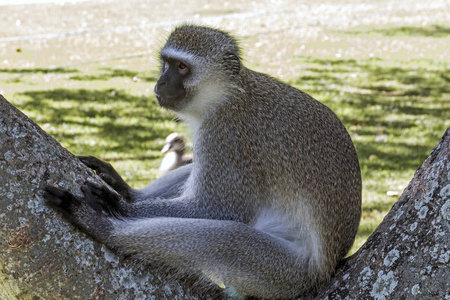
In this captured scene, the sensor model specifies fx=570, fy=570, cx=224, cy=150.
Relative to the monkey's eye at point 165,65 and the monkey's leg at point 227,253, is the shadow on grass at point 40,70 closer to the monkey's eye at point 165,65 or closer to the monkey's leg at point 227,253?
the monkey's eye at point 165,65

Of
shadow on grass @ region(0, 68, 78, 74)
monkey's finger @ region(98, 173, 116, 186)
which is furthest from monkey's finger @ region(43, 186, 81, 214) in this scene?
shadow on grass @ region(0, 68, 78, 74)

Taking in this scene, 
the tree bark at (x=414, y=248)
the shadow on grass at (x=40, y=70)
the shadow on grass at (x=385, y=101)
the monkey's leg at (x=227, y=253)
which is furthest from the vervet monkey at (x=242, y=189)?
the shadow on grass at (x=40, y=70)

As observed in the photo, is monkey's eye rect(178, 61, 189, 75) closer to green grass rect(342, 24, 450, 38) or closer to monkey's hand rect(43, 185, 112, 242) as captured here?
monkey's hand rect(43, 185, 112, 242)

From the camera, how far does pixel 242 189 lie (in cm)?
325

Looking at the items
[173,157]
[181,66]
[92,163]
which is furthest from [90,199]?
[173,157]

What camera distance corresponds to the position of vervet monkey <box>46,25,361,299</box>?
2.84 metres

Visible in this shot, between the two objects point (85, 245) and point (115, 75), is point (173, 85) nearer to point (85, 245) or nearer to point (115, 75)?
point (85, 245)

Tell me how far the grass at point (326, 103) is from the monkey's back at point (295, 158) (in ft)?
7.97

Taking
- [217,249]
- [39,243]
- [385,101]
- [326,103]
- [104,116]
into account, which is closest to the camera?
[39,243]

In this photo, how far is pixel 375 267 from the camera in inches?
92.3

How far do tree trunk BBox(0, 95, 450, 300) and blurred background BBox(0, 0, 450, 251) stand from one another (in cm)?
188

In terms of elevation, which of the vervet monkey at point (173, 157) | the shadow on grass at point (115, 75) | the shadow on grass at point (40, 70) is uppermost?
the vervet monkey at point (173, 157)

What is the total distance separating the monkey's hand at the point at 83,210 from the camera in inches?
87.8

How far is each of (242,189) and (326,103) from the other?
613 cm
